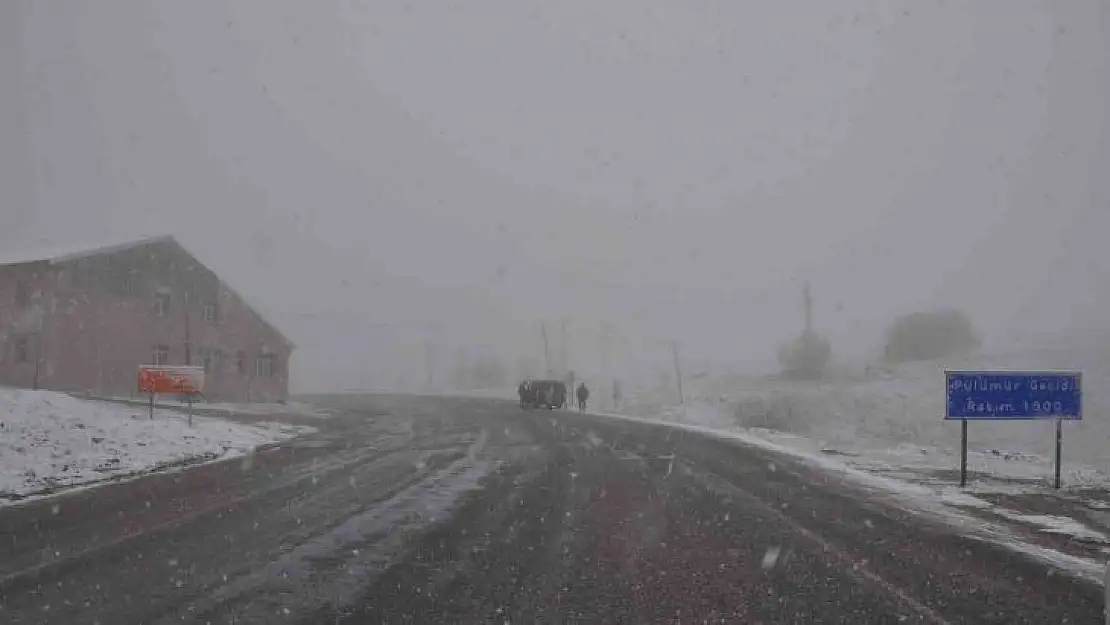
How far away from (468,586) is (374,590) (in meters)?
0.77

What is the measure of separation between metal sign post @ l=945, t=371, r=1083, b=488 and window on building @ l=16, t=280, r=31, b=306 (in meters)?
42.0

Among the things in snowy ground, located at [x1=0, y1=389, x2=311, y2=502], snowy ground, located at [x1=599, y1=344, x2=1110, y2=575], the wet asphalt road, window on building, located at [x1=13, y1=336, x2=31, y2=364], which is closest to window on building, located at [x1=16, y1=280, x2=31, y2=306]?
window on building, located at [x1=13, y1=336, x2=31, y2=364]

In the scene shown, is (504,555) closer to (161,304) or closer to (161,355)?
(161,355)

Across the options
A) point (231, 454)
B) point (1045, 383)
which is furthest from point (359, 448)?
point (1045, 383)

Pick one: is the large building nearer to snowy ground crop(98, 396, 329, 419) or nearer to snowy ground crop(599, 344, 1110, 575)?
snowy ground crop(98, 396, 329, 419)

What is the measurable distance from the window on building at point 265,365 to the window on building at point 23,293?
14.2 meters

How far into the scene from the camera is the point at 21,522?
9391 mm

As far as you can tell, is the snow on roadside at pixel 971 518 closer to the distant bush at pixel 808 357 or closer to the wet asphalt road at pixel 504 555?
the wet asphalt road at pixel 504 555

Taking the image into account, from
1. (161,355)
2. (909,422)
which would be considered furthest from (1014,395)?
(161,355)

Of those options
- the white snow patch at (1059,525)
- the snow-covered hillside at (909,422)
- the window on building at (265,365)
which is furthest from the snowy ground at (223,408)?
the white snow patch at (1059,525)

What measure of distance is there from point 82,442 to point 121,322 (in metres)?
27.7

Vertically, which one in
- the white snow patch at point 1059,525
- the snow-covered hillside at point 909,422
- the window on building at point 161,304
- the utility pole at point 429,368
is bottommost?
the utility pole at point 429,368

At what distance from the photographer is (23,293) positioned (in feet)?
125

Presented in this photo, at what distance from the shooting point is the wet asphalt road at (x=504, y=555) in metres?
5.62
